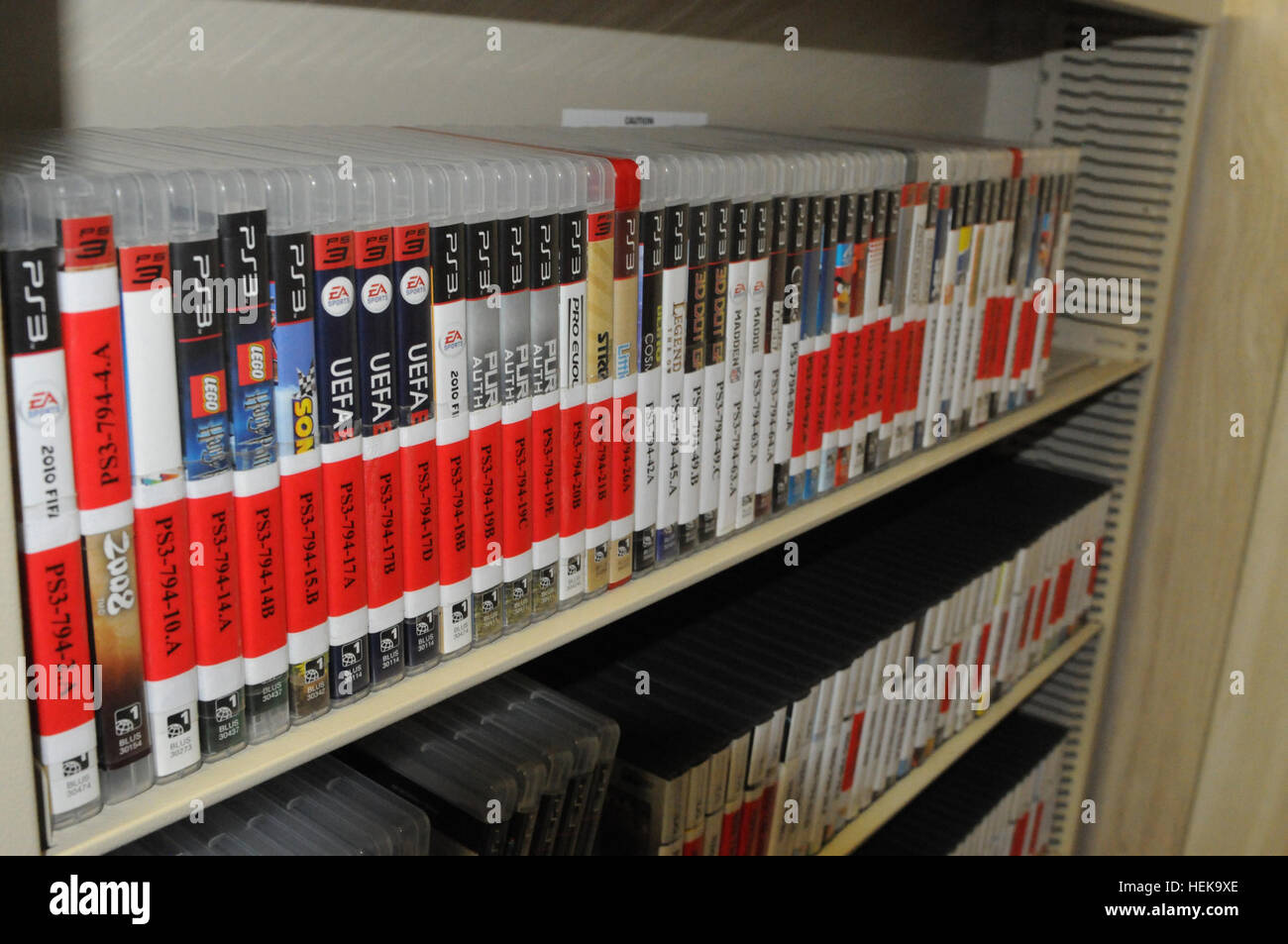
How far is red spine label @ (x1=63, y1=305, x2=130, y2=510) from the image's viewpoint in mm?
494

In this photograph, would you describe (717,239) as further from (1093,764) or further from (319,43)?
(1093,764)

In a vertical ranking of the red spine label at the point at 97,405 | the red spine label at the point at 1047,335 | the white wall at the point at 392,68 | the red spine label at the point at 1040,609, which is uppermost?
the white wall at the point at 392,68

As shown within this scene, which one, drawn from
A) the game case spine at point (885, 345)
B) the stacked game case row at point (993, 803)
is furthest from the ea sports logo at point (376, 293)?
the stacked game case row at point (993, 803)

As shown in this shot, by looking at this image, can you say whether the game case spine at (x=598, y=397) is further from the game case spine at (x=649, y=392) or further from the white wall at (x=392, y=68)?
the white wall at (x=392, y=68)

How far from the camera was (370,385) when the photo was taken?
24.3 inches

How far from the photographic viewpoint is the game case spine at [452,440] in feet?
2.11

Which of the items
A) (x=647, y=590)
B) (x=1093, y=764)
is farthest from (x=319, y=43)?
(x=1093, y=764)

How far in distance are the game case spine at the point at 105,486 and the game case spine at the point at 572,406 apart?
0.97 ft

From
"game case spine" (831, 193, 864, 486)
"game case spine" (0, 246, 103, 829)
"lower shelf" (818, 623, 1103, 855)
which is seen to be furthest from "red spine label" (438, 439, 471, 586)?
"lower shelf" (818, 623, 1103, 855)

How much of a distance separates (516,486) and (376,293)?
0.58ft

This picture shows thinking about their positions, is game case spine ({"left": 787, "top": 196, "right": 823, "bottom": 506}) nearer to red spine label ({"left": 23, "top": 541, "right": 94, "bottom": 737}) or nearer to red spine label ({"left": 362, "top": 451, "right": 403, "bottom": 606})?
red spine label ({"left": 362, "top": 451, "right": 403, "bottom": 606})

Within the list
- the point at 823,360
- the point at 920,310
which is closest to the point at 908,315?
the point at 920,310

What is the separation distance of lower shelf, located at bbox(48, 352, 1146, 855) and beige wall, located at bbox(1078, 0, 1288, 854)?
62cm
